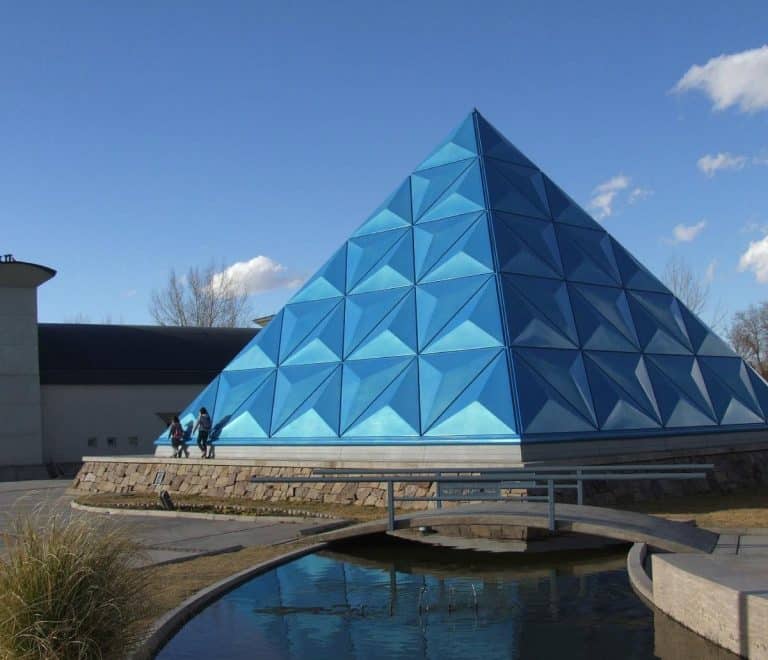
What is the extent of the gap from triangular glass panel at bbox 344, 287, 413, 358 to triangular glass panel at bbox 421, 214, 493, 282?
883 mm

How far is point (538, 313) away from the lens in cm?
2053

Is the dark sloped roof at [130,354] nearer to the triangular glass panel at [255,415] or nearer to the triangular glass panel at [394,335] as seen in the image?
the triangular glass panel at [255,415]

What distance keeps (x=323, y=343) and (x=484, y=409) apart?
5574mm

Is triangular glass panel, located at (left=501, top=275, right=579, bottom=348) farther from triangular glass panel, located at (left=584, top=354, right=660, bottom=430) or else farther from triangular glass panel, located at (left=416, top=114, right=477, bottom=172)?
triangular glass panel, located at (left=416, top=114, right=477, bottom=172)

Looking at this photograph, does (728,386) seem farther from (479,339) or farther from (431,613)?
(431,613)

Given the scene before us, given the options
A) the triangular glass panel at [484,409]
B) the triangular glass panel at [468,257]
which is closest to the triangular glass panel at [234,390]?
the triangular glass panel at [468,257]

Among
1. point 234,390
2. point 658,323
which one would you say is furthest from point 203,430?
point 658,323

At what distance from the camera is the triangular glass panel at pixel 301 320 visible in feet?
76.8

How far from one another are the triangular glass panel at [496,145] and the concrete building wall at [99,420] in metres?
21.4

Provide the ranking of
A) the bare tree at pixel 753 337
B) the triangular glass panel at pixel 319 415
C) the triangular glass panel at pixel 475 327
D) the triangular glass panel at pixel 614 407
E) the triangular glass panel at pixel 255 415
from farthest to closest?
the bare tree at pixel 753 337
the triangular glass panel at pixel 255 415
the triangular glass panel at pixel 319 415
the triangular glass panel at pixel 475 327
the triangular glass panel at pixel 614 407

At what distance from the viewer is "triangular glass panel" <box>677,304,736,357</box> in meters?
23.9

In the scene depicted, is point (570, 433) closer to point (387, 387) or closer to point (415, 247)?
point (387, 387)

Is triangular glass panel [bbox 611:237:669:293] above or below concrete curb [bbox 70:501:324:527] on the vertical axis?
above

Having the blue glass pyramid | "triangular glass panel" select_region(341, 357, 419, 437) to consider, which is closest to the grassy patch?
the blue glass pyramid
